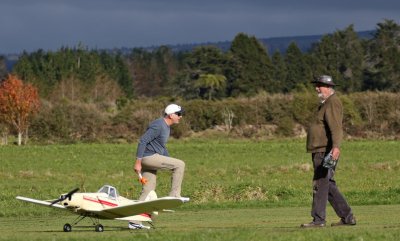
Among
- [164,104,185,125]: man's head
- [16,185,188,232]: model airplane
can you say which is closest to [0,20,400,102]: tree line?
[164,104,185,125]: man's head

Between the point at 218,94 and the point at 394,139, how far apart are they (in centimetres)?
5074

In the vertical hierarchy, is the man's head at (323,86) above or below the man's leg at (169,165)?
above

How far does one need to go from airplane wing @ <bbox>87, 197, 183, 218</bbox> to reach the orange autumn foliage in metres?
62.7

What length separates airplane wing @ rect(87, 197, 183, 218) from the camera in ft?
53.7

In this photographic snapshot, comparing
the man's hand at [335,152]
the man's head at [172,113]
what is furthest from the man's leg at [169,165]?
the man's hand at [335,152]

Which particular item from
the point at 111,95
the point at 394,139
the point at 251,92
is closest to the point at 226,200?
the point at 394,139

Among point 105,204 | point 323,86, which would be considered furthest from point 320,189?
point 105,204

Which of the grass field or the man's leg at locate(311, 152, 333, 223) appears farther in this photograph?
the man's leg at locate(311, 152, 333, 223)

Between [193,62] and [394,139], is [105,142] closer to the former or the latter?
[394,139]

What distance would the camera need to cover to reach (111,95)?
128625 millimetres

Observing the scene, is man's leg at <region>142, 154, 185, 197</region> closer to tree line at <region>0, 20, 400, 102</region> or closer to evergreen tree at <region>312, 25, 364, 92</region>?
tree line at <region>0, 20, 400, 102</region>

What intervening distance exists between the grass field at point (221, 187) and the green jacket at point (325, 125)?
124 centimetres

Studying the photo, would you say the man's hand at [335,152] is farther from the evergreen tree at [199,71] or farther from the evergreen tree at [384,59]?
the evergreen tree at [199,71]

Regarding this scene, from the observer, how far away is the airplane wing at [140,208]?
53.7ft
